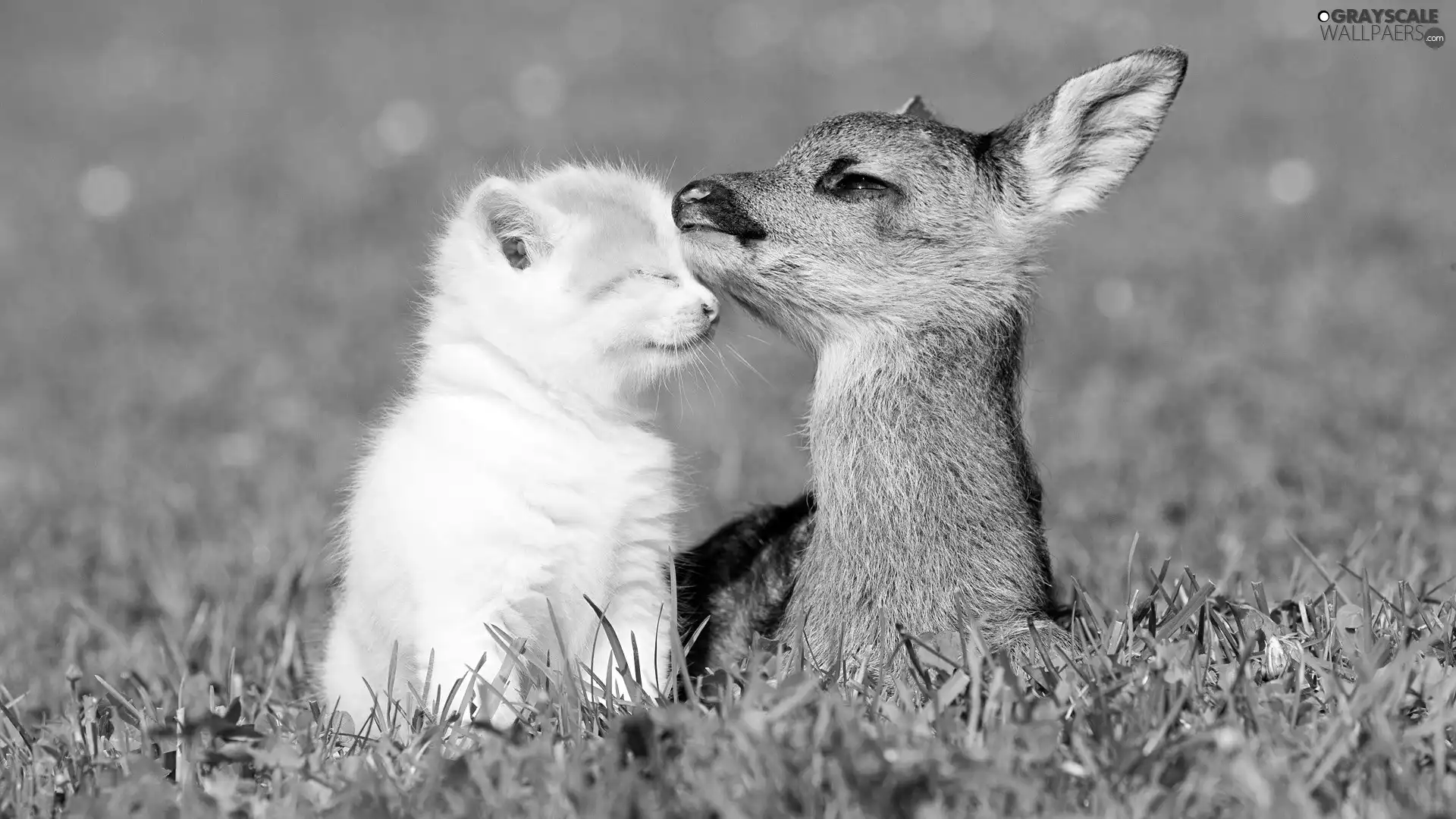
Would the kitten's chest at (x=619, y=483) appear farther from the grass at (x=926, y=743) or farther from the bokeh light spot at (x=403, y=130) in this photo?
the bokeh light spot at (x=403, y=130)

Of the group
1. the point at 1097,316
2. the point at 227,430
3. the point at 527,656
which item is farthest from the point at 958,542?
the point at 227,430

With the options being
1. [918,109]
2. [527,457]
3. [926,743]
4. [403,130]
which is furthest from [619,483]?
[403,130]

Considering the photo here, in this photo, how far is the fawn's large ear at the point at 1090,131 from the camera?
3.77 meters

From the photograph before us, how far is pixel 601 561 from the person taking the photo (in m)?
3.53

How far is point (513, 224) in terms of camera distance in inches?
147

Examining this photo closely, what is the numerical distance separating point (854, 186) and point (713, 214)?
15.6 inches

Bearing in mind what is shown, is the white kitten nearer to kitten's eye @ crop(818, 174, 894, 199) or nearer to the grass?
the grass

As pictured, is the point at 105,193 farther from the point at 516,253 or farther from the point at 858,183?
the point at 858,183

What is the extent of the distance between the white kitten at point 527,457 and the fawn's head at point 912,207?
0.20 m

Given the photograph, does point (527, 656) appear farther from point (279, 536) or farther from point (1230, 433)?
point (1230, 433)

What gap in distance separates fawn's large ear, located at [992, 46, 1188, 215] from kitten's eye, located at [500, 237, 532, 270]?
1284 millimetres

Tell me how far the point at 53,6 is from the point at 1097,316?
1597cm

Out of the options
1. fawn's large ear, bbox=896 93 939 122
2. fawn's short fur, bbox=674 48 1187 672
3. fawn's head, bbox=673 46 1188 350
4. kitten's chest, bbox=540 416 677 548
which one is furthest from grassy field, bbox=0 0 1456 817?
fawn's large ear, bbox=896 93 939 122

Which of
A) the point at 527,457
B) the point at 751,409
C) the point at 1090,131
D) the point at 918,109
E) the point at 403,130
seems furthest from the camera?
the point at 403,130
